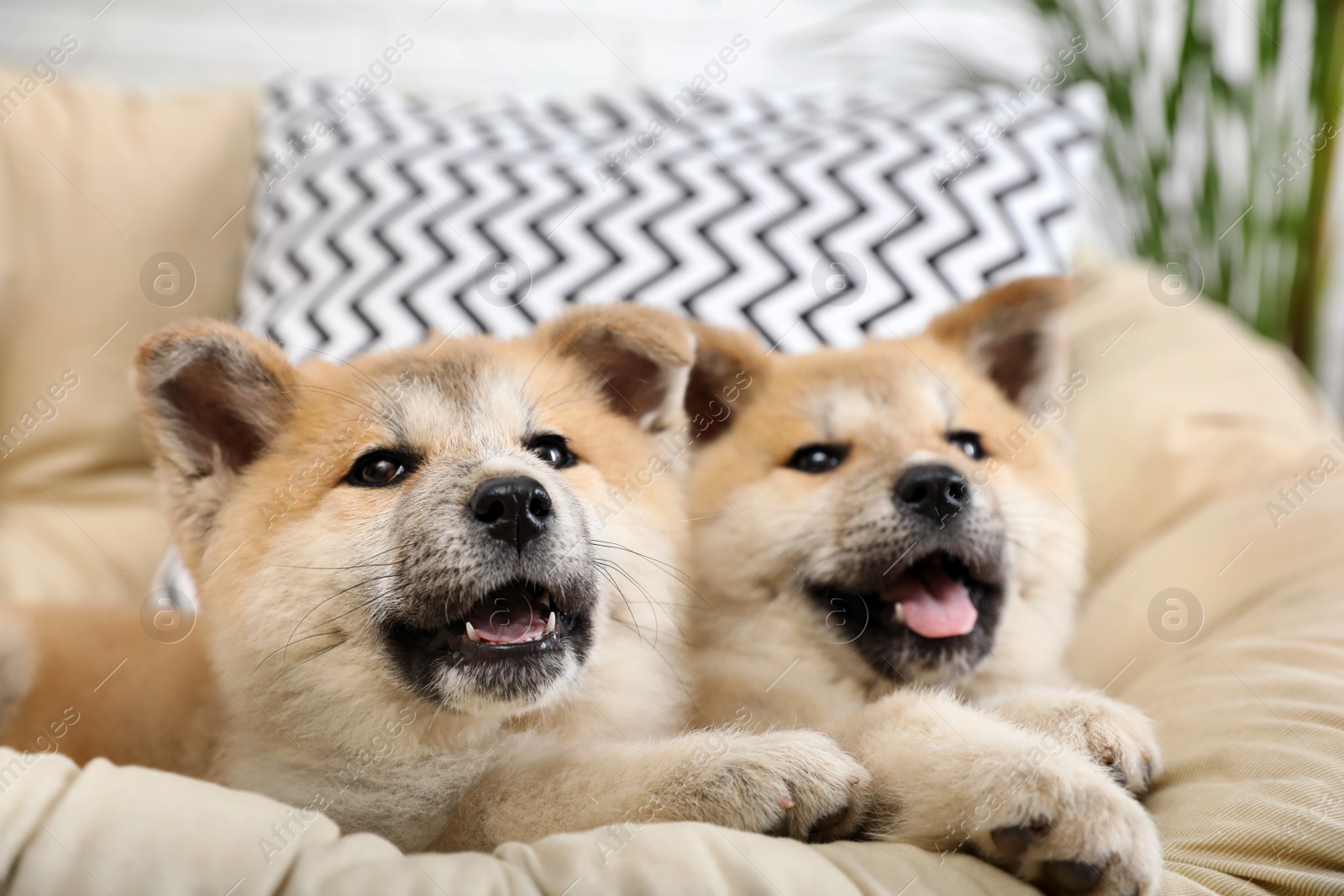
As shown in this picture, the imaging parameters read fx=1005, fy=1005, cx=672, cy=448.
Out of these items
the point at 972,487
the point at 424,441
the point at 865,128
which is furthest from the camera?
the point at 865,128

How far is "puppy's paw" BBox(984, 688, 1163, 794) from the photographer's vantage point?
3.43 ft

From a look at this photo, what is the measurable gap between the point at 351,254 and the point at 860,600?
1.11 meters

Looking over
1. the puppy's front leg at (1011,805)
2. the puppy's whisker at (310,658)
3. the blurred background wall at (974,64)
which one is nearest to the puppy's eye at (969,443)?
the puppy's front leg at (1011,805)

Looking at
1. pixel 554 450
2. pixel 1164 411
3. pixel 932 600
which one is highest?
pixel 554 450

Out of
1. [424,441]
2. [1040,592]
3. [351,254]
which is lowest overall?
[1040,592]

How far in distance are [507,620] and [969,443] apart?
739 mm

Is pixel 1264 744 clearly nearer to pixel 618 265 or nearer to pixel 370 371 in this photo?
pixel 370 371

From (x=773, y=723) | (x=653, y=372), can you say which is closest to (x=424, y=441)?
(x=653, y=372)

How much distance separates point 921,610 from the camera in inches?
51.2

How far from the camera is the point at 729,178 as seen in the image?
190cm

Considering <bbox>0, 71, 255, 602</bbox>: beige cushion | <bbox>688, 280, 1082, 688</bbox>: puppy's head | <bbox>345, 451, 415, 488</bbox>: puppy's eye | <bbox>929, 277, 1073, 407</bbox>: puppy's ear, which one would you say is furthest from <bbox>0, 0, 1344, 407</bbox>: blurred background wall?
<bbox>345, 451, 415, 488</bbox>: puppy's eye

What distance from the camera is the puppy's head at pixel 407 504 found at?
104 centimetres

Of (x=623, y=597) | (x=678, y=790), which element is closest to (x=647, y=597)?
(x=623, y=597)

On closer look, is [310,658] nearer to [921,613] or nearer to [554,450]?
[554,450]
